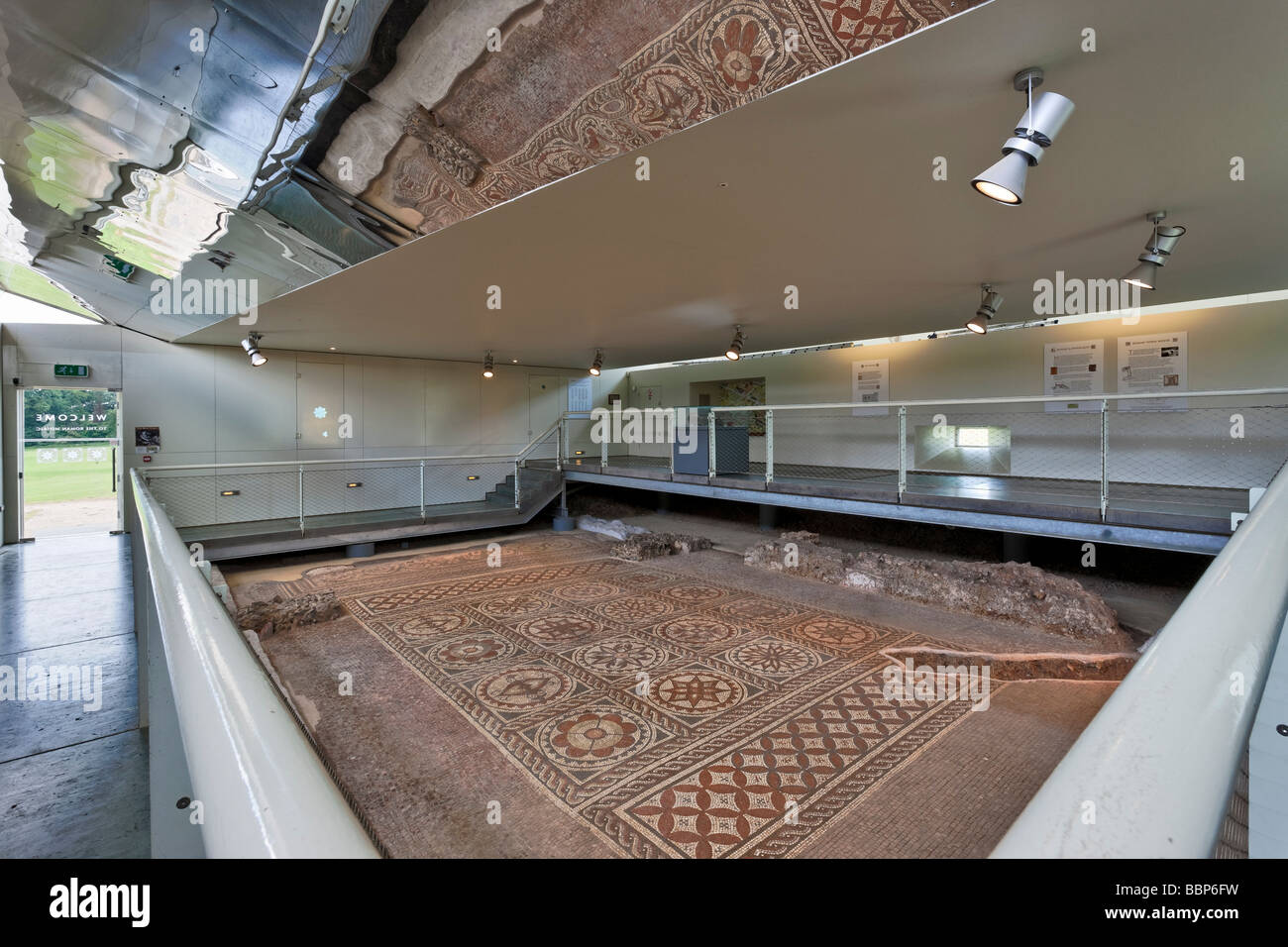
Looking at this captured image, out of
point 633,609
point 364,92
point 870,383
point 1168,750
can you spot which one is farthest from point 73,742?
point 870,383

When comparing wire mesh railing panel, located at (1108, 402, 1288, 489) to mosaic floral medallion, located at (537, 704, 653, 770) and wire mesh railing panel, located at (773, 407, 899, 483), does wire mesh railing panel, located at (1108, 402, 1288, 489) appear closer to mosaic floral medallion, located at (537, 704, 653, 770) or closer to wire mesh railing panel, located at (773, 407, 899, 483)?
wire mesh railing panel, located at (773, 407, 899, 483)

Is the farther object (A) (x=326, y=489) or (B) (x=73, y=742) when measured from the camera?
(A) (x=326, y=489)

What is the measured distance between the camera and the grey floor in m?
2.56

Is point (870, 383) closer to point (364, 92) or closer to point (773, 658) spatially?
point (773, 658)

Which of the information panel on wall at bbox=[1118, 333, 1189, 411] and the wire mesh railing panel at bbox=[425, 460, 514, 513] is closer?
the information panel on wall at bbox=[1118, 333, 1189, 411]

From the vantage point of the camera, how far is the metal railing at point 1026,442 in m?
6.23

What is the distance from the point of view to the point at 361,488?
10.1 m

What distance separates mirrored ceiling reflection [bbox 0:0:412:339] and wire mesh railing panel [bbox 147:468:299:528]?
4.41m

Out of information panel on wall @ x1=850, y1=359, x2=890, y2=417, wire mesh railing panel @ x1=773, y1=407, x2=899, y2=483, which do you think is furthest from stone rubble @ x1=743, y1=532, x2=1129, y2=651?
information panel on wall @ x1=850, y1=359, x2=890, y2=417

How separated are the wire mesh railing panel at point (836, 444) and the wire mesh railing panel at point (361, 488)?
6.35m

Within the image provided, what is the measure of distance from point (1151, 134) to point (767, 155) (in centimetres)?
168

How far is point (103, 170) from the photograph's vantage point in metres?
2.87

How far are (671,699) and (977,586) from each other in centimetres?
356
